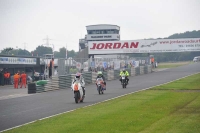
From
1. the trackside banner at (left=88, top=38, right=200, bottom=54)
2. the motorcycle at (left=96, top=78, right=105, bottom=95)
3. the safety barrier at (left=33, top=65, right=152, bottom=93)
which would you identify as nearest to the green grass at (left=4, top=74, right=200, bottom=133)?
the motorcycle at (left=96, top=78, right=105, bottom=95)

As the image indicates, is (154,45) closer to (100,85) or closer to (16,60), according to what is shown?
(16,60)

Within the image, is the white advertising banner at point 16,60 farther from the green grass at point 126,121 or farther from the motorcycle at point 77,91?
the green grass at point 126,121

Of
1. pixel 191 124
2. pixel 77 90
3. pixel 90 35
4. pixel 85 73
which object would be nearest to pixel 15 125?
pixel 191 124

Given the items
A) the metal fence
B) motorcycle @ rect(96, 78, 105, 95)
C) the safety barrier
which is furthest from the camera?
the metal fence

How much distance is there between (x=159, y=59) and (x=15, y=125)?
142840 mm

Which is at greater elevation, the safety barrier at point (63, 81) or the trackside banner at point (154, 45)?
the trackside banner at point (154, 45)

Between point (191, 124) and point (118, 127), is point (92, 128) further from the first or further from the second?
point (191, 124)

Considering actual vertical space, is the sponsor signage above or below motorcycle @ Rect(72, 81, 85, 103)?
above

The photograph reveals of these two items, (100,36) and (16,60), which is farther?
(100,36)

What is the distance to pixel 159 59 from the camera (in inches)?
6078

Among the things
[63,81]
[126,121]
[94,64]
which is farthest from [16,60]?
[126,121]

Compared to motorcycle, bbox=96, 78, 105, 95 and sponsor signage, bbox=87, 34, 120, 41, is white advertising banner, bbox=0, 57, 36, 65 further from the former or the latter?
sponsor signage, bbox=87, 34, 120, 41

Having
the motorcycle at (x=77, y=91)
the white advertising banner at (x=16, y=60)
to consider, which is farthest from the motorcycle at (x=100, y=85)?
the white advertising banner at (x=16, y=60)

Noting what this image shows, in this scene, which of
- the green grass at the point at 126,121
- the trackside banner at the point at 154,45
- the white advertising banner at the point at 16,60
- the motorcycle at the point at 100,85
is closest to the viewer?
the green grass at the point at 126,121
